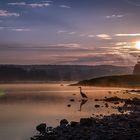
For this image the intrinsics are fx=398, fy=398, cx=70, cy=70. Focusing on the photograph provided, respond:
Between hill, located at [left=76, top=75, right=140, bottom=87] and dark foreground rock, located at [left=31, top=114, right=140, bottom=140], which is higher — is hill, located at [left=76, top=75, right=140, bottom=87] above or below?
above

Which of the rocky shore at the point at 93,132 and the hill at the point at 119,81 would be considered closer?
the rocky shore at the point at 93,132

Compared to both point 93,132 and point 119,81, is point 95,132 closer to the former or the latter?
point 93,132

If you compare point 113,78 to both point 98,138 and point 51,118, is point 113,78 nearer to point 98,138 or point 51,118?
point 51,118

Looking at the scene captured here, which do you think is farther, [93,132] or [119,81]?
[119,81]

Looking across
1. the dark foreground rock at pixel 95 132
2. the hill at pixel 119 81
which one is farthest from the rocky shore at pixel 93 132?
the hill at pixel 119 81

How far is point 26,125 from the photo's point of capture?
36.4m

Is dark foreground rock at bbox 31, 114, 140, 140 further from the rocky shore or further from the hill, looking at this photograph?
the hill

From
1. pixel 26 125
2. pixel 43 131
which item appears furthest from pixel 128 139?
pixel 26 125

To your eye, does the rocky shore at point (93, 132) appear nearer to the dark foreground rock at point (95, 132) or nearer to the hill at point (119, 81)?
the dark foreground rock at point (95, 132)

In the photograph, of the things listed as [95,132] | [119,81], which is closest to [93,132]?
[95,132]

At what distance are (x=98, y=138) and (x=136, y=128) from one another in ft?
15.1

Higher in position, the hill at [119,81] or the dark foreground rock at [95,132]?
the hill at [119,81]

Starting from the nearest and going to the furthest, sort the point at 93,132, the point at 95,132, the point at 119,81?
1. the point at 95,132
2. the point at 93,132
3. the point at 119,81

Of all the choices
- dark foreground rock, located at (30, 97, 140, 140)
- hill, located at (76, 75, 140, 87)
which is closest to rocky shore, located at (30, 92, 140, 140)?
dark foreground rock, located at (30, 97, 140, 140)
